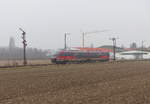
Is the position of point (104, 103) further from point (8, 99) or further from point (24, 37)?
point (24, 37)

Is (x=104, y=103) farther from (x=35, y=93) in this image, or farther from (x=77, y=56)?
(x=77, y=56)

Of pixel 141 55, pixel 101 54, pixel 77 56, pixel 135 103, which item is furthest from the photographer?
pixel 141 55

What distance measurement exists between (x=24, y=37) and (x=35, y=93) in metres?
A: 34.3

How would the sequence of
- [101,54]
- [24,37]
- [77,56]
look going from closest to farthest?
1. [24,37]
2. [77,56]
3. [101,54]

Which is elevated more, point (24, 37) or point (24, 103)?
point (24, 37)

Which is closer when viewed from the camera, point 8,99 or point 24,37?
point 8,99

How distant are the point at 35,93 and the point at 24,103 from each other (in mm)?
2735

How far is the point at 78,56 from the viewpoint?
51781mm

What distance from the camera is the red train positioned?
48000mm

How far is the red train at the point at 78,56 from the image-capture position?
4800cm

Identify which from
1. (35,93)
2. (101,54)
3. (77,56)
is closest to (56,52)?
(77,56)

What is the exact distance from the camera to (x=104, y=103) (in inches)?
419

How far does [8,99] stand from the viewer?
39.2ft

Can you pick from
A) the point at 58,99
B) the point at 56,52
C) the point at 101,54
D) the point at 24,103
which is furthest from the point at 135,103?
the point at 101,54
